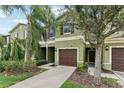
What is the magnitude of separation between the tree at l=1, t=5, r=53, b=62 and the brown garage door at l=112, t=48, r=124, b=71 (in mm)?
6660

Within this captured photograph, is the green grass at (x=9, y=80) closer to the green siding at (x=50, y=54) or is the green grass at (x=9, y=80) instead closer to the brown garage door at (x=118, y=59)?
the brown garage door at (x=118, y=59)

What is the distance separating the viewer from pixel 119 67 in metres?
17.2

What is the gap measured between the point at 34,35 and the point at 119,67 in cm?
816

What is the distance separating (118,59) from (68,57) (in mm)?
6228

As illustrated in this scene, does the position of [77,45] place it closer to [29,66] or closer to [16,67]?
[29,66]

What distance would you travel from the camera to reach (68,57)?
2184 centimetres

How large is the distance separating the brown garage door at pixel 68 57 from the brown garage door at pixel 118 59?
15.4 ft

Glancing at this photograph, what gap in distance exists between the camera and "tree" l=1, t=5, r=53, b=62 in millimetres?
17312

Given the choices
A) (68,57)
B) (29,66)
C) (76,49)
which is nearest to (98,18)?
(29,66)

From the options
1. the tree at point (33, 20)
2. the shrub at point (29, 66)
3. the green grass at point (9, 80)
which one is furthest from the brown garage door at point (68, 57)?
the green grass at point (9, 80)

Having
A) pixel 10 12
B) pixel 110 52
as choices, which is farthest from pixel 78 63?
pixel 10 12

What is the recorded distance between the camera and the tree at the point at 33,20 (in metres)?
17.3
